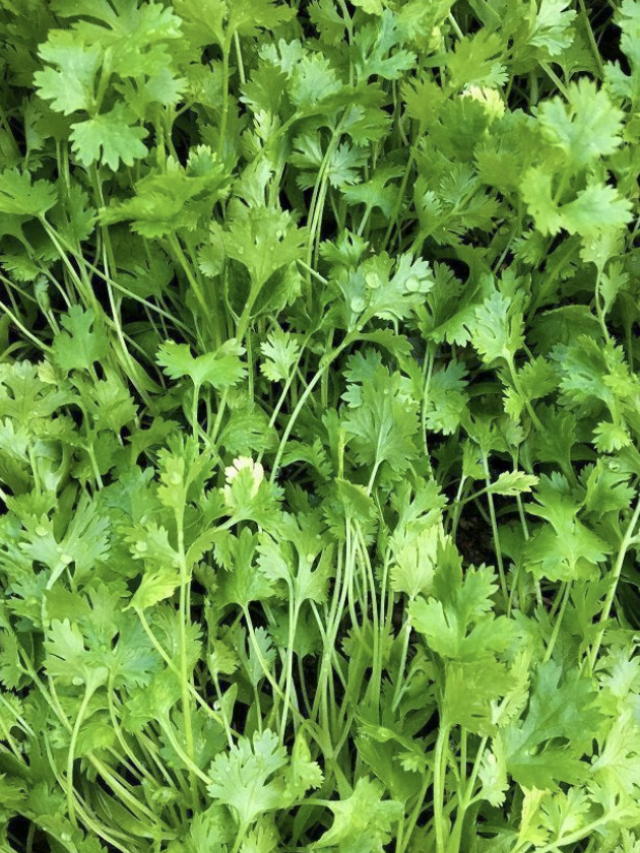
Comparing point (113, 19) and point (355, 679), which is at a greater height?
point (113, 19)

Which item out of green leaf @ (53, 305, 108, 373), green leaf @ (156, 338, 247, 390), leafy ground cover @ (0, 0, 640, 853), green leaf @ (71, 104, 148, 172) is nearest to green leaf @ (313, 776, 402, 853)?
leafy ground cover @ (0, 0, 640, 853)

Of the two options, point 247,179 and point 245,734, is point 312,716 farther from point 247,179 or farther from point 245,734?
point 247,179

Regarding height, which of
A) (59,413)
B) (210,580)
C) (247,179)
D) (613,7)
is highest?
(613,7)

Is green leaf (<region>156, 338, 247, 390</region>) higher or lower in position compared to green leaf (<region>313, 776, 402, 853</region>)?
higher

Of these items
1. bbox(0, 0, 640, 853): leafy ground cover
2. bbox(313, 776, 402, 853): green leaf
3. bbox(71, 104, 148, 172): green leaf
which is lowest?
bbox(313, 776, 402, 853): green leaf

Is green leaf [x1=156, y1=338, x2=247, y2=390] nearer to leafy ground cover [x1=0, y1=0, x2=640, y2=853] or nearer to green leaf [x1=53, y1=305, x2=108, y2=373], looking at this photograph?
leafy ground cover [x1=0, y1=0, x2=640, y2=853]

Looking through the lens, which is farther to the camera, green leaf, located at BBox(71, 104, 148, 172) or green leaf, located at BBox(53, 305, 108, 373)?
green leaf, located at BBox(53, 305, 108, 373)

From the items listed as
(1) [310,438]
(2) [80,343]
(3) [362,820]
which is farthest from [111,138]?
(3) [362,820]

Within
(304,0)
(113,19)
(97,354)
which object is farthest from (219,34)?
(97,354)

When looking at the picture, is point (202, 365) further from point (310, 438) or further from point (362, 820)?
point (362, 820)
